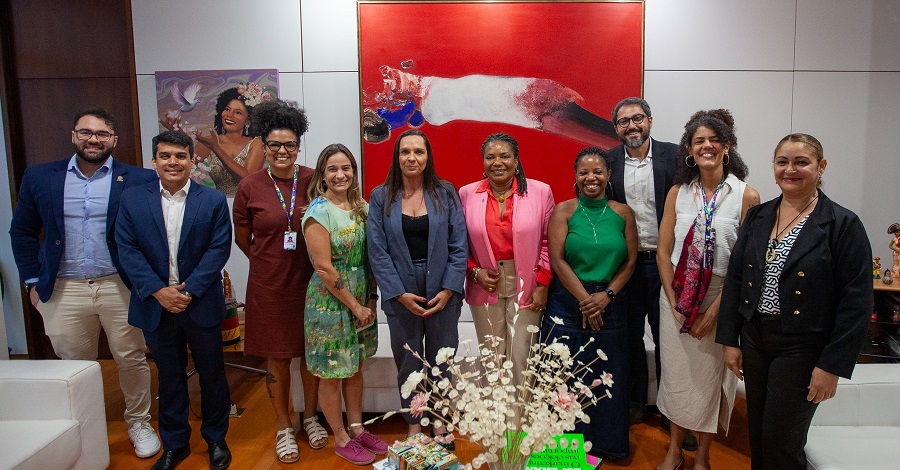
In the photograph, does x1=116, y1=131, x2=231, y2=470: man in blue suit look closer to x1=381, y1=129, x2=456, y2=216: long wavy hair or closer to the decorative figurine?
x1=381, y1=129, x2=456, y2=216: long wavy hair

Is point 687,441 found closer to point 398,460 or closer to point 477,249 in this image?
point 477,249

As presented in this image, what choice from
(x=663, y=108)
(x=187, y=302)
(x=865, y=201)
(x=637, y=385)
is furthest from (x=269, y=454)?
(x=865, y=201)

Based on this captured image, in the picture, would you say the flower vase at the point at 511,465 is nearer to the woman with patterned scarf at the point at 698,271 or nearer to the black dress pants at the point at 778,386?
the black dress pants at the point at 778,386

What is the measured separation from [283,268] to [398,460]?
1270mm

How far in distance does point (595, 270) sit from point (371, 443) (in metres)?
1.49

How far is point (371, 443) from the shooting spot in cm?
300

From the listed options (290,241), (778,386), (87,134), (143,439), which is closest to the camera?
(778,386)

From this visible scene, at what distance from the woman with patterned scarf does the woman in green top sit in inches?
7.4

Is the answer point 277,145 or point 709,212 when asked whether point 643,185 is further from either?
point 277,145

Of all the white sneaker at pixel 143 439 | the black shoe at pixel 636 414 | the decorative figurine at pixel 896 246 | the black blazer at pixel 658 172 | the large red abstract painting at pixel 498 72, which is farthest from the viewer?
the large red abstract painting at pixel 498 72

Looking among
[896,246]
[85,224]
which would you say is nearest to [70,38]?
[85,224]

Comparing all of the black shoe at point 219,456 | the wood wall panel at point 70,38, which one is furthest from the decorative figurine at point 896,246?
the wood wall panel at point 70,38

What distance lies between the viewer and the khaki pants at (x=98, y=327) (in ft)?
9.85

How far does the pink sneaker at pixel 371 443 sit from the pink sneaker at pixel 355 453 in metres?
0.03
